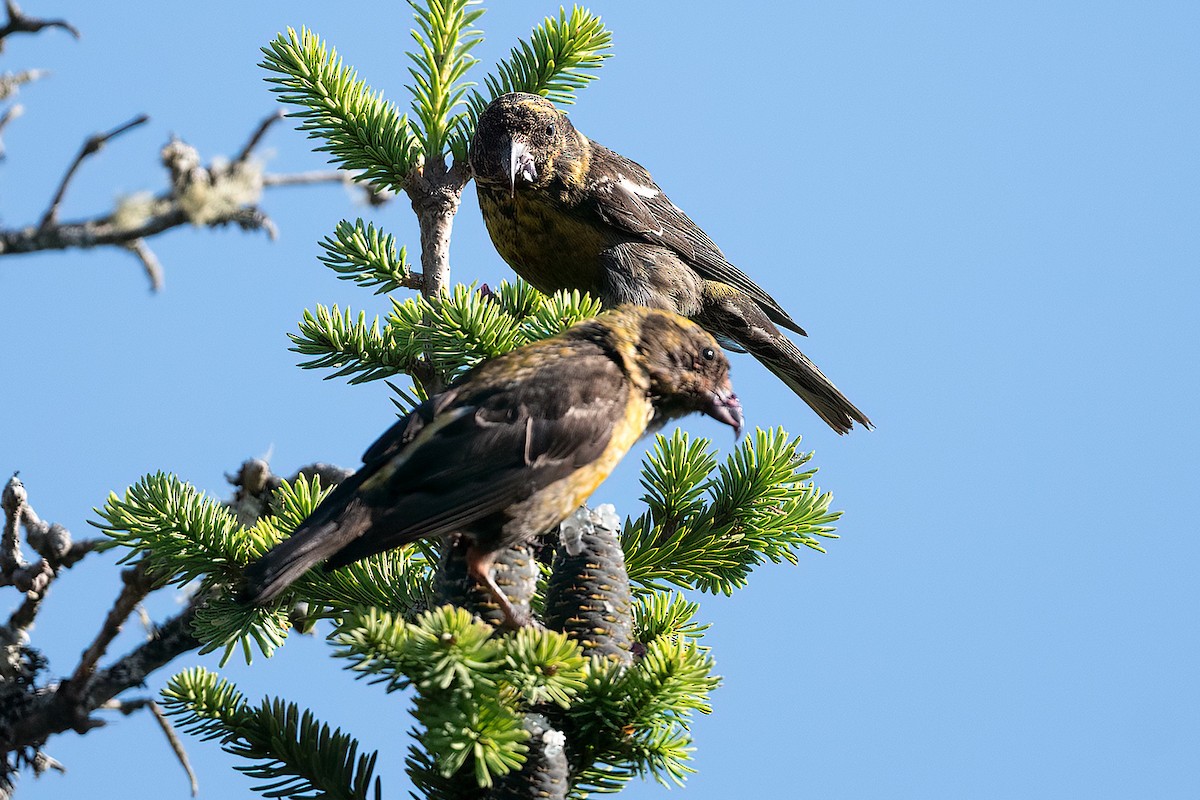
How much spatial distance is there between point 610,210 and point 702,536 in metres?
2.18

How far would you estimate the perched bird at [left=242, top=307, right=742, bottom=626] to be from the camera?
105 inches

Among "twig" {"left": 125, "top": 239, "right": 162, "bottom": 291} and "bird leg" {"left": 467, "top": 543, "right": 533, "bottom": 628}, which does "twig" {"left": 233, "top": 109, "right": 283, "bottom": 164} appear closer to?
"twig" {"left": 125, "top": 239, "right": 162, "bottom": 291}

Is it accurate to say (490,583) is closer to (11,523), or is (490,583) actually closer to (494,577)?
(494,577)

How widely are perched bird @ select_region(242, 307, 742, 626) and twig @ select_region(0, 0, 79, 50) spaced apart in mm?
2997

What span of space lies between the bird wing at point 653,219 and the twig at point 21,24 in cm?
224

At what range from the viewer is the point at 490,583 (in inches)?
108

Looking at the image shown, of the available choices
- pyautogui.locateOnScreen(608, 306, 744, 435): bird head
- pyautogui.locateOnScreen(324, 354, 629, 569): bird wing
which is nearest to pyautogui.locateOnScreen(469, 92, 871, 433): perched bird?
pyautogui.locateOnScreen(608, 306, 744, 435): bird head

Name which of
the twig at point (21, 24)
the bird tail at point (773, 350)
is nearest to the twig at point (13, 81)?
the twig at point (21, 24)

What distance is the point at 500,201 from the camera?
16.5ft

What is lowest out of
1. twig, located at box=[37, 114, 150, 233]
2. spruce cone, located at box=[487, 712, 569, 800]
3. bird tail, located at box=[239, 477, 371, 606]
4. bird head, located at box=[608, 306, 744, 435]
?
spruce cone, located at box=[487, 712, 569, 800]

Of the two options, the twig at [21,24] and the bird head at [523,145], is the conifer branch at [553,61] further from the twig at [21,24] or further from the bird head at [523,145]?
the twig at [21,24]

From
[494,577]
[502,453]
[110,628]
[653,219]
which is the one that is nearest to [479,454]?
[502,453]

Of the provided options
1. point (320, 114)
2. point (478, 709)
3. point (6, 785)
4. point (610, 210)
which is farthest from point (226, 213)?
point (478, 709)

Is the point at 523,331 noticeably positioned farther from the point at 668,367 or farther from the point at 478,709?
the point at 478,709
